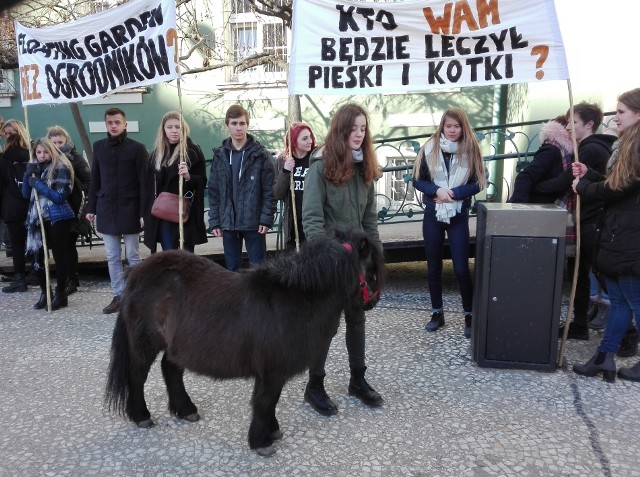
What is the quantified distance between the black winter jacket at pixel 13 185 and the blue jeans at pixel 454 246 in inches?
192

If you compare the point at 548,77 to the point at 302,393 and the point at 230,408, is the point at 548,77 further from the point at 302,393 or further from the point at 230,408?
the point at 230,408

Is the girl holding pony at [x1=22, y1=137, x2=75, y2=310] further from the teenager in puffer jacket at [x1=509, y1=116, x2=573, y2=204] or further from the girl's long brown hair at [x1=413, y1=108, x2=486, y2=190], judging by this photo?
the teenager in puffer jacket at [x1=509, y1=116, x2=573, y2=204]

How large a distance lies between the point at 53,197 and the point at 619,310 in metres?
5.57

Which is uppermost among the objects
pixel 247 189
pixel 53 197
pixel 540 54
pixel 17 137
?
pixel 540 54

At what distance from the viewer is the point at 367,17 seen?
4.22 meters

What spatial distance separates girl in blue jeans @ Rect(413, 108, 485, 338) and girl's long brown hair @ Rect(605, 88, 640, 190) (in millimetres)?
1113

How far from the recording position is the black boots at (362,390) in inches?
145

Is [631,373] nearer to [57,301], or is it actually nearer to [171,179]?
[171,179]

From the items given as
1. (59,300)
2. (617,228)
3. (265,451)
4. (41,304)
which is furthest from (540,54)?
(41,304)

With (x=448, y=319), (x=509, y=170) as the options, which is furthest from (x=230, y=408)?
(x=509, y=170)

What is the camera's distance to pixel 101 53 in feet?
16.9

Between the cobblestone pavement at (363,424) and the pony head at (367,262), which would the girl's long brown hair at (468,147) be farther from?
the pony head at (367,262)

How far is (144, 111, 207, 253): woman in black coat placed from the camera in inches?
213

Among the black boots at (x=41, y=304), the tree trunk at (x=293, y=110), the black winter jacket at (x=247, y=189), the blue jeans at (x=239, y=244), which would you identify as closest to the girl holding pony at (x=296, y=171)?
the black winter jacket at (x=247, y=189)
